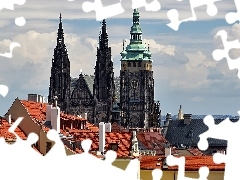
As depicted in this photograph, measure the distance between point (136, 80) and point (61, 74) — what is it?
39.6ft

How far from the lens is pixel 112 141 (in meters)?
47.1

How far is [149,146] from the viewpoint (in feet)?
239

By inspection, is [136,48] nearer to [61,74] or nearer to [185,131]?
[61,74]

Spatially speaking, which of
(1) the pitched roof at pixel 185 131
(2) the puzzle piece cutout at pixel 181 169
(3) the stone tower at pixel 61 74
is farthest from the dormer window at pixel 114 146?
(3) the stone tower at pixel 61 74

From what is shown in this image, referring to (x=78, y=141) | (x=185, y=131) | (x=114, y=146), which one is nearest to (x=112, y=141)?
(x=114, y=146)

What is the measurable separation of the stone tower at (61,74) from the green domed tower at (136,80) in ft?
24.0

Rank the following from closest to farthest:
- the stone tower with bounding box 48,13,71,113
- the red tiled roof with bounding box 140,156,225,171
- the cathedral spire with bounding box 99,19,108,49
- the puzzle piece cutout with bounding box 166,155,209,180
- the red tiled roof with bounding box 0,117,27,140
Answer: the puzzle piece cutout with bounding box 166,155,209,180
the red tiled roof with bounding box 0,117,27,140
the red tiled roof with bounding box 140,156,225,171
the stone tower with bounding box 48,13,71,113
the cathedral spire with bounding box 99,19,108,49

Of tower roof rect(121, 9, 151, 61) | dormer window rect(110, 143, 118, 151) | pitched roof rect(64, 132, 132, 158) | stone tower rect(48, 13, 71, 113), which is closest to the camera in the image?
pitched roof rect(64, 132, 132, 158)

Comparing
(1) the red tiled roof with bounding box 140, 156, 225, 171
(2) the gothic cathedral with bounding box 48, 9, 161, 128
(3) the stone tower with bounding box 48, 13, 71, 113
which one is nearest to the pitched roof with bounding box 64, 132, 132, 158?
(1) the red tiled roof with bounding box 140, 156, 225, 171

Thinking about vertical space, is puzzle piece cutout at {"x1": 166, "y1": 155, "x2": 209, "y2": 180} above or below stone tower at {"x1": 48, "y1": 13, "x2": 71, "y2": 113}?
below

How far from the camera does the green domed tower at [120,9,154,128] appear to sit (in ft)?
433

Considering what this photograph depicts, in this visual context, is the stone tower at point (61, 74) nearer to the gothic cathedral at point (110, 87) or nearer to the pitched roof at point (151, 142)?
the gothic cathedral at point (110, 87)

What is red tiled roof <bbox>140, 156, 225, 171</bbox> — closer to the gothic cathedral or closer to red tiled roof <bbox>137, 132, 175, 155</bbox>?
red tiled roof <bbox>137, 132, 175, 155</bbox>

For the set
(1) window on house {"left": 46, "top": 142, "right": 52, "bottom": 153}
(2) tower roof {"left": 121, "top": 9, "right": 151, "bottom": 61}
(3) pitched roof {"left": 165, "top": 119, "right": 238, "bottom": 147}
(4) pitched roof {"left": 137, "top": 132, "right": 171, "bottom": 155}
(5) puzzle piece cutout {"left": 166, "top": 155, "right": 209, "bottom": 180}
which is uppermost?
(2) tower roof {"left": 121, "top": 9, "right": 151, "bottom": 61}
